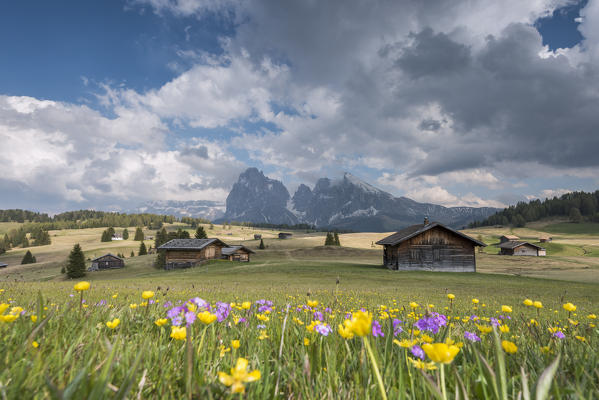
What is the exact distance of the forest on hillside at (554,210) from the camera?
14312cm

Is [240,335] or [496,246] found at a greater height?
[240,335]

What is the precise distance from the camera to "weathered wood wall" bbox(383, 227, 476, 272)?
42062 mm

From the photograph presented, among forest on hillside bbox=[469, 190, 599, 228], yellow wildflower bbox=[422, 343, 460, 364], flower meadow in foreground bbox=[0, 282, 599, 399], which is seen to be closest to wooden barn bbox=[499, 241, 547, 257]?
forest on hillside bbox=[469, 190, 599, 228]

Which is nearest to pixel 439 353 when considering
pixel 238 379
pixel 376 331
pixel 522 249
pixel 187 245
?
pixel 238 379

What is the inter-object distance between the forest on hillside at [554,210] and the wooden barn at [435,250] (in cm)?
14068

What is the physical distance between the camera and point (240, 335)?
99.6 inches

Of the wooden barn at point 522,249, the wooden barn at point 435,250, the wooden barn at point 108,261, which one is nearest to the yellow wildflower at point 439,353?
the wooden barn at point 435,250

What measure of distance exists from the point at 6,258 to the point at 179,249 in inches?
4114

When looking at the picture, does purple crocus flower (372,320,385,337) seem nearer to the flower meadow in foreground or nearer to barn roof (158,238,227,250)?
the flower meadow in foreground

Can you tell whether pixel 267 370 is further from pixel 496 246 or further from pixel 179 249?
pixel 496 246

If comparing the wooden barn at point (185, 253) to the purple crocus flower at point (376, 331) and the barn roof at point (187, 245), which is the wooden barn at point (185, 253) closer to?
the barn roof at point (187, 245)

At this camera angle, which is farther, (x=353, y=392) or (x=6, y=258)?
(x=6, y=258)

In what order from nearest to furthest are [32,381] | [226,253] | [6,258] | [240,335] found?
[32,381] < [240,335] < [226,253] < [6,258]

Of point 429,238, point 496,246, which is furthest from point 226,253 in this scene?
point 496,246
